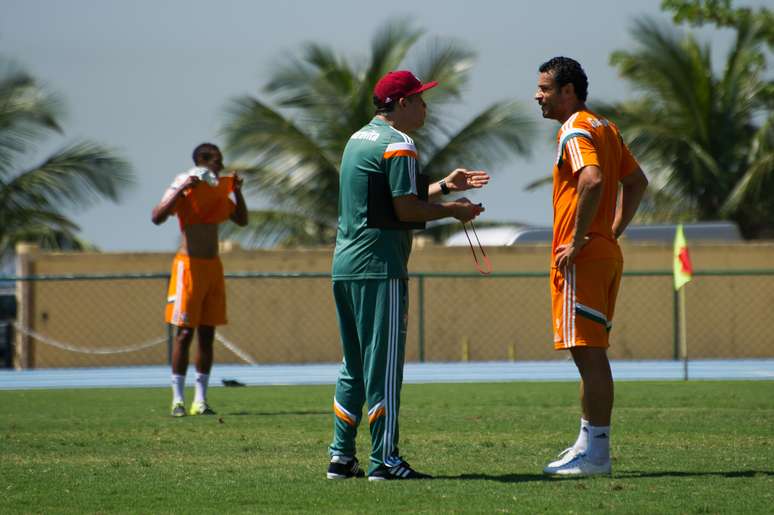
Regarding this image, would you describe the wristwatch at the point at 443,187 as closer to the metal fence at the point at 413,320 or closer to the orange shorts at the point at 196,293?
the orange shorts at the point at 196,293

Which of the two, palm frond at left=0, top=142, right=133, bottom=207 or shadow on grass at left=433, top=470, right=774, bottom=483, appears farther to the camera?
palm frond at left=0, top=142, right=133, bottom=207

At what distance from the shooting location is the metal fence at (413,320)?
2414 centimetres

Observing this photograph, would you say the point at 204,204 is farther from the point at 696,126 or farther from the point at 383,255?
the point at 696,126

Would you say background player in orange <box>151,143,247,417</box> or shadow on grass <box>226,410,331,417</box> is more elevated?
background player in orange <box>151,143,247,417</box>

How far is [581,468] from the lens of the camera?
7.08 m

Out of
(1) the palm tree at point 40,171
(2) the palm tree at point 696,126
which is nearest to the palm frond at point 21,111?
(1) the palm tree at point 40,171

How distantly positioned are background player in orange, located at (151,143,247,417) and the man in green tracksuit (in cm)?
432

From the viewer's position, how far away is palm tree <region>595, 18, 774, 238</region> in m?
32.2

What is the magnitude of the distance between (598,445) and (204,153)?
5356 millimetres

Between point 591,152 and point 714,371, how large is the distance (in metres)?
13.0

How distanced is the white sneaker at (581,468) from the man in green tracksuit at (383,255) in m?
0.74

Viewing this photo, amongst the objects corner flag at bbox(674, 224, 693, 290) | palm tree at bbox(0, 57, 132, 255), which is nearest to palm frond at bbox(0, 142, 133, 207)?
palm tree at bbox(0, 57, 132, 255)

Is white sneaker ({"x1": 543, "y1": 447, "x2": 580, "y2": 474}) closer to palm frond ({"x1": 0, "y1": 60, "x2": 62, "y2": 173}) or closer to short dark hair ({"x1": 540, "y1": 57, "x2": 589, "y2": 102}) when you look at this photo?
short dark hair ({"x1": 540, "y1": 57, "x2": 589, "y2": 102})

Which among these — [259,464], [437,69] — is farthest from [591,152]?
[437,69]
